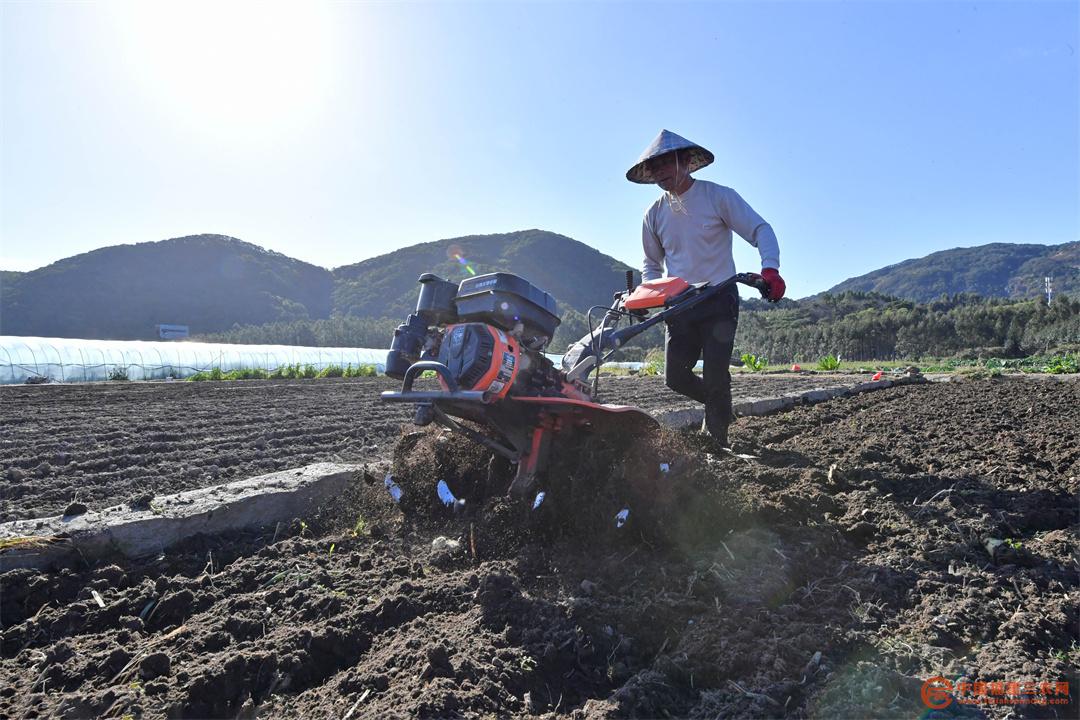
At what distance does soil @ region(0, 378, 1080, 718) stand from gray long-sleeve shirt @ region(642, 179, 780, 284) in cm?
136

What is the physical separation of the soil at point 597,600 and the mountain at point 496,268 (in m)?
93.3

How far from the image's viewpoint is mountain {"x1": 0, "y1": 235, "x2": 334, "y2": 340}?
8450 cm

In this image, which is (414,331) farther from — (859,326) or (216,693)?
(859,326)

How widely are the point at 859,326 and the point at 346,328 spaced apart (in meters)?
53.9

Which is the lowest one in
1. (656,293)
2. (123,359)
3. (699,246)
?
(123,359)

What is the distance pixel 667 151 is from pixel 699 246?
2.17ft

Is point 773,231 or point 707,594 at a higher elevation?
point 773,231

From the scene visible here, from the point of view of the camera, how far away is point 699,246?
13.0ft

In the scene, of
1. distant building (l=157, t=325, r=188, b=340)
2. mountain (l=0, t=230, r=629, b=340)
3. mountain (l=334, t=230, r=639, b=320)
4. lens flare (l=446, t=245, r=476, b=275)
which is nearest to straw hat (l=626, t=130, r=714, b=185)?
lens flare (l=446, t=245, r=476, b=275)

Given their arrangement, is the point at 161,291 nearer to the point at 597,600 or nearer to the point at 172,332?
the point at 172,332

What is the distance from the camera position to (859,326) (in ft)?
179

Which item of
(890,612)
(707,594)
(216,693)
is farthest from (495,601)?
(890,612)

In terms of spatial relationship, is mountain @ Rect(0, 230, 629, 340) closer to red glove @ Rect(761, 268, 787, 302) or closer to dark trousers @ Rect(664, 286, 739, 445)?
dark trousers @ Rect(664, 286, 739, 445)

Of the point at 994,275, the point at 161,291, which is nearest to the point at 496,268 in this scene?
the point at 161,291
